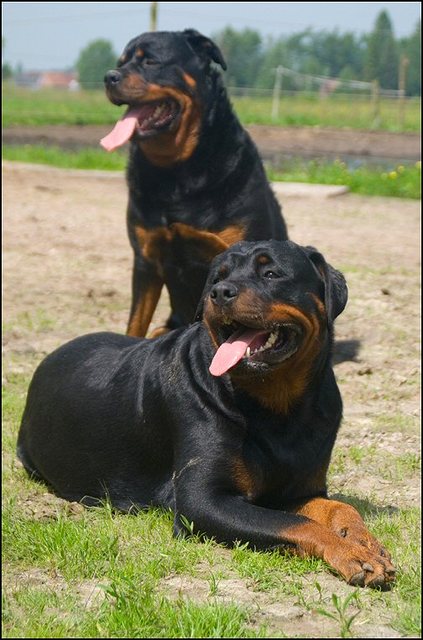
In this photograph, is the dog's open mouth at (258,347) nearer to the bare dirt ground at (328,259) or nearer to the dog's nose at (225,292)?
the dog's nose at (225,292)

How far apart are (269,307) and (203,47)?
3.35 m

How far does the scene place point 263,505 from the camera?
4.50 m

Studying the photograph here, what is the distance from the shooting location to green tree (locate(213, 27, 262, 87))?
128 feet

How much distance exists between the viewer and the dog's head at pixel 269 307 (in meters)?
4.16

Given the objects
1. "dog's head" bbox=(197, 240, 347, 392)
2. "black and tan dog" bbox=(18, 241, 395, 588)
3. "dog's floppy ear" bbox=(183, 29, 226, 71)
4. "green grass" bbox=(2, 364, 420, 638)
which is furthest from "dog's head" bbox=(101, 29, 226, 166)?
"green grass" bbox=(2, 364, 420, 638)

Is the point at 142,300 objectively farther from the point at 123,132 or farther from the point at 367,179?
the point at 367,179

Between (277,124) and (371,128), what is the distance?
280 cm

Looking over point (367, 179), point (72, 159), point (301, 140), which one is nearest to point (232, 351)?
point (367, 179)

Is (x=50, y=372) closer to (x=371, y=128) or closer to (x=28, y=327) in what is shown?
(x=28, y=327)

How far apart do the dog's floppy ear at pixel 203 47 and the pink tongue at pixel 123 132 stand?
566mm

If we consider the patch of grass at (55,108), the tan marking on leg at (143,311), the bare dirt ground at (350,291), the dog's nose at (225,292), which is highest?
the dog's nose at (225,292)

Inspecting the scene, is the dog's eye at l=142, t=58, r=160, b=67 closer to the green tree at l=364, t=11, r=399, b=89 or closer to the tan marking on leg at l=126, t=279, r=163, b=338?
the tan marking on leg at l=126, t=279, r=163, b=338

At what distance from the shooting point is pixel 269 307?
4176 millimetres

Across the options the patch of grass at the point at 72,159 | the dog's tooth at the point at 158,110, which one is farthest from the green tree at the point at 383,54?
the dog's tooth at the point at 158,110
